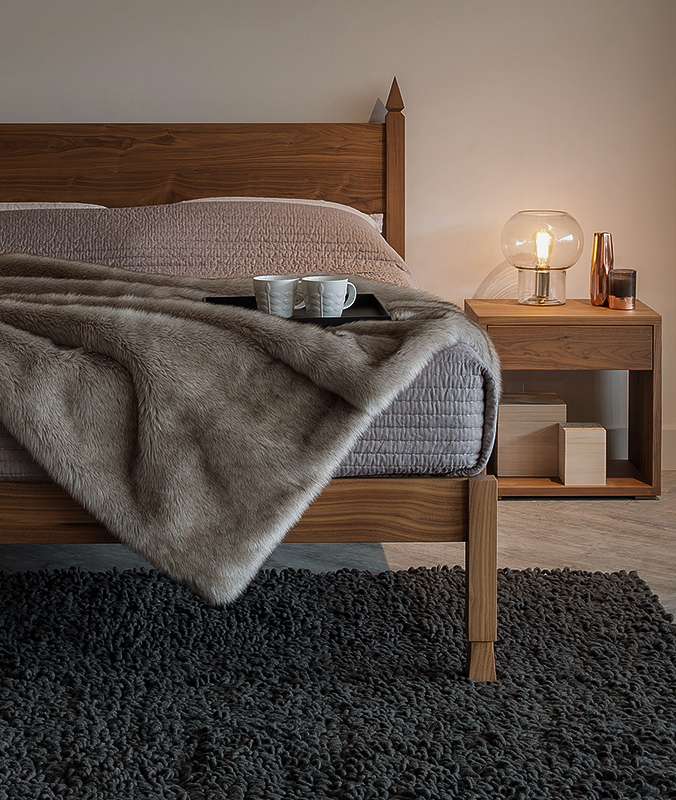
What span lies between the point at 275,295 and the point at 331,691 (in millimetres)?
646

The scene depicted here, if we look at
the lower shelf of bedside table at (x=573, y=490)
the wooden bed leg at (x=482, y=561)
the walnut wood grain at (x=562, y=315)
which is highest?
the walnut wood grain at (x=562, y=315)

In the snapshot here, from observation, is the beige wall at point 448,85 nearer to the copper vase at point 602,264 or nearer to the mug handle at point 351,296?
the copper vase at point 602,264

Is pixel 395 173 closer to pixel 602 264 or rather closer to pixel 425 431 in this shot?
pixel 602 264

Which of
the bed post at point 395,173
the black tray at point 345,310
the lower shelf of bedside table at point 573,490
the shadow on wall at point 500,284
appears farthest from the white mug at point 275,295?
the shadow on wall at point 500,284

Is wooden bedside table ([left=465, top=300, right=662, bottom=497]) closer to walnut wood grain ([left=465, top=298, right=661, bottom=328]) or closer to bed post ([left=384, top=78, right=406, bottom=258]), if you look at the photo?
walnut wood grain ([left=465, top=298, right=661, bottom=328])

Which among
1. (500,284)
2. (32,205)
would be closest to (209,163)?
(32,205)

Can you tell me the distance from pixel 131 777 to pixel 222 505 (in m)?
0.38

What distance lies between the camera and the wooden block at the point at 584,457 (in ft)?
7.76

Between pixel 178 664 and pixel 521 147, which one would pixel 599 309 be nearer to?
pixel 521 147

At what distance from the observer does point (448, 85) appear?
9.04 ft

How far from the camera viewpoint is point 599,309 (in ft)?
8.13

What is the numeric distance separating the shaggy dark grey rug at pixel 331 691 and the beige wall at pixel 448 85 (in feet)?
4.77

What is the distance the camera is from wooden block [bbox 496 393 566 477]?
96.2 inches

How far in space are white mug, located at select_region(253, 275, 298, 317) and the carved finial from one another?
1512mm
